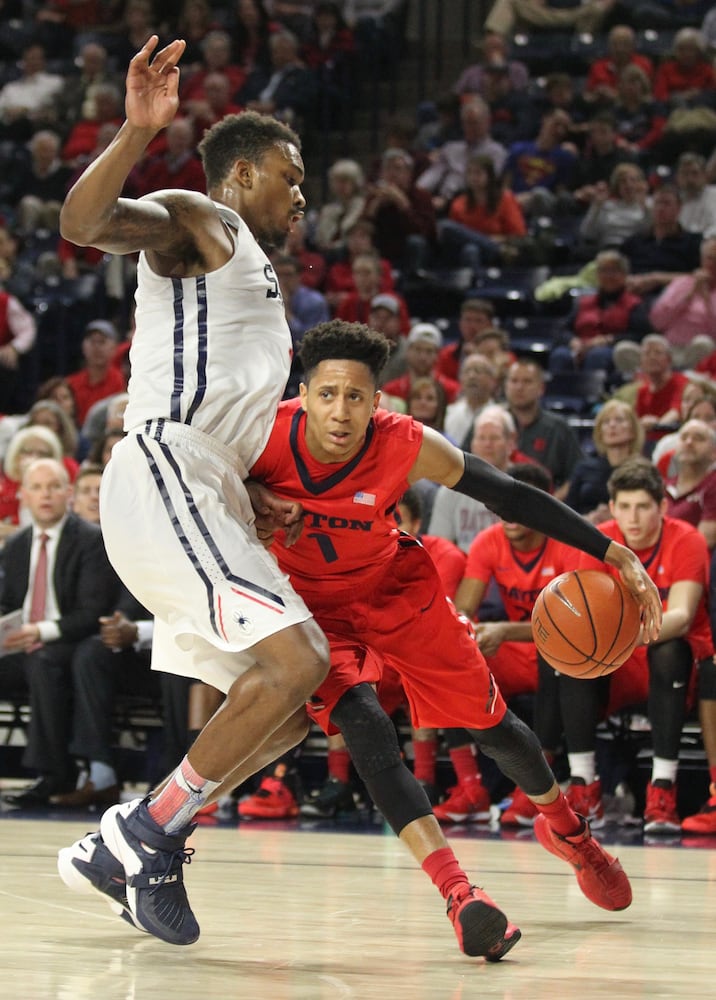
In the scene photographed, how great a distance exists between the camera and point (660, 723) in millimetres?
5996

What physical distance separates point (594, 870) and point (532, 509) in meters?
0.96

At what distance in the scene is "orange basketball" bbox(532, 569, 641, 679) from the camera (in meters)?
4.02

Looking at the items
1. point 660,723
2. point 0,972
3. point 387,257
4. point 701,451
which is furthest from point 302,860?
point 387,257

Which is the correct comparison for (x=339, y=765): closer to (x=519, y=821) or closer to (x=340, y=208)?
(x=519, y=821)

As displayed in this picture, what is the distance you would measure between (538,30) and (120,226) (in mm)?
10838

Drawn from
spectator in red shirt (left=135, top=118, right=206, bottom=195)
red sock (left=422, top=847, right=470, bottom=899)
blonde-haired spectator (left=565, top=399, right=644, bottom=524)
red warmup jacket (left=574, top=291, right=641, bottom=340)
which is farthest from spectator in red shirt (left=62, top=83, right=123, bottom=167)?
red sock (left=422, top=847, right=470, bottom=899)

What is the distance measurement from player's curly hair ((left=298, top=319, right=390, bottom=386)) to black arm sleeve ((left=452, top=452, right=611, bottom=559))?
36 centimetres

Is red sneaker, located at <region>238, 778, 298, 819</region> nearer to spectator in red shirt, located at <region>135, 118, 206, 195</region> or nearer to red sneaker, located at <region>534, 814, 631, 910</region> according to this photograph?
red sneaker, located at <region>534, 814, 631, 910</region>

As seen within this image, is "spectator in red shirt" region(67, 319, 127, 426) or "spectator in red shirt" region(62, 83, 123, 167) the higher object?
"spectator in red shirt" region(62, 83, 123, 167)

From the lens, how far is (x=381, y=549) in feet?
12.6

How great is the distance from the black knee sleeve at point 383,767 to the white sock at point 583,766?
8.57 feet

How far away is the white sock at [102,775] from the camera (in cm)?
Answer: 670

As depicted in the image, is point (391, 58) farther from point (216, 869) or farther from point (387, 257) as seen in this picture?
point (216, 869)

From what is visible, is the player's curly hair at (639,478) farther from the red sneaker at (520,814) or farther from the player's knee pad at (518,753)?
the player's knee pad at (518,753)
